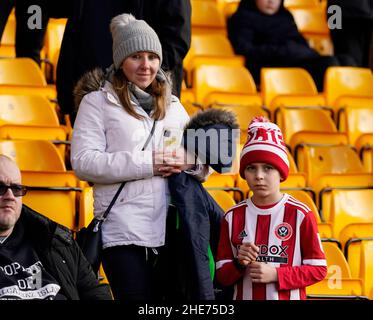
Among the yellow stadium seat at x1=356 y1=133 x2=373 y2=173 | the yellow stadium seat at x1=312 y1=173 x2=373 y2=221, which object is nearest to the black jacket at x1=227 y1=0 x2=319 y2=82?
the yellow stadium seat at x1=356 y1=133 x2=373 y2=173

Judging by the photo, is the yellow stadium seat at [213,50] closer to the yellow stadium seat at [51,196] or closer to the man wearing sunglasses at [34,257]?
the yellow stadium seat at [51,196]

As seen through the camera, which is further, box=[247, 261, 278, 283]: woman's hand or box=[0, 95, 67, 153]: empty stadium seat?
box=[0, 95, 67, 153]: empty stadium seat

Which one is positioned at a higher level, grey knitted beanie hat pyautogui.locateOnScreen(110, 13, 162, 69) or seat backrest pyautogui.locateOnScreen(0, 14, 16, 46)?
seat backrest pyautogui.locateOnScreen(0, 14, 16, 46)

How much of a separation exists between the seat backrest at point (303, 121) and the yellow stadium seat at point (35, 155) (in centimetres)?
216

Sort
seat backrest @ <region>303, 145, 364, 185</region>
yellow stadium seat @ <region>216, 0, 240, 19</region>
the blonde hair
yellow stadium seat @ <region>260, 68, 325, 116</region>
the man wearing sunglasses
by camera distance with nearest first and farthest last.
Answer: the man wearing sunglasses → the blonde hair → seat backrest @ <region>303, 145, 364, 185</region> → yellow stadium seat @ <region>260, 68, 325, 116</region> → yellow stadium seat @ <region>216, 0, 240, 19</region>

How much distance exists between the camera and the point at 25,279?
454cm

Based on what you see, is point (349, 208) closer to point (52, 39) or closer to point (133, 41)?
point (133, 41)

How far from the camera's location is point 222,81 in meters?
8.98

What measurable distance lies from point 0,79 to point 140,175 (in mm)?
3355

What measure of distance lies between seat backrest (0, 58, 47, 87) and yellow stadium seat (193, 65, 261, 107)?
1225 mm

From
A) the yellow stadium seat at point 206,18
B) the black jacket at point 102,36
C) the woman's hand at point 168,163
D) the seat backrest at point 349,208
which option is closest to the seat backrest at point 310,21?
the yellow stadium seat at point 206,18

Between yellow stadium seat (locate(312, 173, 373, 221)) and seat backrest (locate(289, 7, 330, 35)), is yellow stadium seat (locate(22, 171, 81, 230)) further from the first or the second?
seat backrest (locate(289, 7, 330, 35))

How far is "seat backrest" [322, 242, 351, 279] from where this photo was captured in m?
6.18
